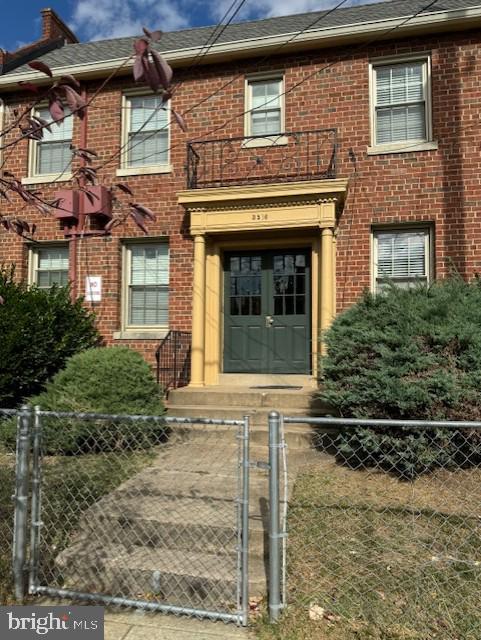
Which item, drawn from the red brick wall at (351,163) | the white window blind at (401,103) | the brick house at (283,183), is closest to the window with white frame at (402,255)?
the brick house at (283,183)

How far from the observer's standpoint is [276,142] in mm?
9367

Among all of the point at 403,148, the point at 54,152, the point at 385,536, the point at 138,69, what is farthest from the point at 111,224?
the point at 54,152

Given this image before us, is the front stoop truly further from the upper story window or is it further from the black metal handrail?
the upper story window

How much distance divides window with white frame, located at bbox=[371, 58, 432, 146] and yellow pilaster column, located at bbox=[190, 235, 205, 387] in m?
3.58

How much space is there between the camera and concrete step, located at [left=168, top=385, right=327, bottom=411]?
756 cm

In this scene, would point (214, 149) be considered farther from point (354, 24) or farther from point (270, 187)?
point (354, 24)

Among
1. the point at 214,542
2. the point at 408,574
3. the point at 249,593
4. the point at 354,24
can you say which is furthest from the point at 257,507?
the point at 354,24

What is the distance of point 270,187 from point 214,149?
5.84ft

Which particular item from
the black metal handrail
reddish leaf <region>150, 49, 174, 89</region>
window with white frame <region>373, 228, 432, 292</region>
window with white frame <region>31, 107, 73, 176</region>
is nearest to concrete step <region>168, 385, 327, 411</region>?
the black metal handrail

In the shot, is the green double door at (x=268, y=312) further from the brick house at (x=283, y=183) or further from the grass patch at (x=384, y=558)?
the grass patch at (x=384, y=558)

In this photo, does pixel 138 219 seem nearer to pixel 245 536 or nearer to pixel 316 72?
pixel 245 536

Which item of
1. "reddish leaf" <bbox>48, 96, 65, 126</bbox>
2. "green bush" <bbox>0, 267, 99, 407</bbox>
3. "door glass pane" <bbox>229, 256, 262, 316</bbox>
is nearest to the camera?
"reddish leaf" <bbox>48, 96, 65, 126</bbox>

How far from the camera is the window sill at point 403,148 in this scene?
878 centimetres

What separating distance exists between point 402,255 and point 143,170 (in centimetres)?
500
